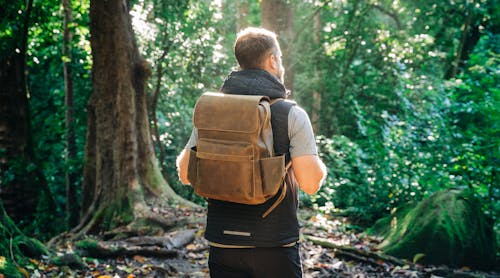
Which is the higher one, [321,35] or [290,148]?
[321,35]

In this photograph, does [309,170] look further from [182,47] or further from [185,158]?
[182,47]

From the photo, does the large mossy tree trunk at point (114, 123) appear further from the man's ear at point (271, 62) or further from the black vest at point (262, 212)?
the man's ear at point (271, 62)

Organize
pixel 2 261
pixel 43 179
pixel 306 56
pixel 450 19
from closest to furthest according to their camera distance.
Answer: pixel 2 261
pixel 43 179
pixel 306 56
pixel 450 19

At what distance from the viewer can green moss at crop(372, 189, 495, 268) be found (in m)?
6.98

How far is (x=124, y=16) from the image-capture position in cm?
913

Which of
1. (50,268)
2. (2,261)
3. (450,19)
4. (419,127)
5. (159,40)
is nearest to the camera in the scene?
(2,261)

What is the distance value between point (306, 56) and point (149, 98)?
15.0ft

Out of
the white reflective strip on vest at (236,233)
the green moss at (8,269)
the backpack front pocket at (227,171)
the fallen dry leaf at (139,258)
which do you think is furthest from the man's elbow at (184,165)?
the fallen dry leaf at (139,258)

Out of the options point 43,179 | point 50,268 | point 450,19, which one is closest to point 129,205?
point 50,268

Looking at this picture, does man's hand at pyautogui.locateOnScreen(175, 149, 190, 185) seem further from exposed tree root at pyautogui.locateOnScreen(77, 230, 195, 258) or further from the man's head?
exposed tree root at pyautogui.locateOnScreen(77, 230, 195, 258)

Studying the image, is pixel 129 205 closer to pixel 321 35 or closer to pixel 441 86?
pixel 441 86

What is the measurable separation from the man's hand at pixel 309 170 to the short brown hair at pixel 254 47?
59 cm

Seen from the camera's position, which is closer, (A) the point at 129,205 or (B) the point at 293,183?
(B) the point at 293,183

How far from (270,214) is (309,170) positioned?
1.00ft
